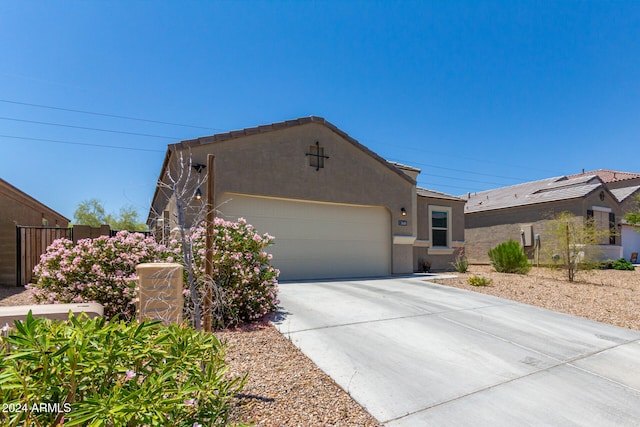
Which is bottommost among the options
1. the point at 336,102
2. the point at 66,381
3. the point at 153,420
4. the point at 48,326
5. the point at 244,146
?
the point at 153,420

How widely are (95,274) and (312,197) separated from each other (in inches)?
252

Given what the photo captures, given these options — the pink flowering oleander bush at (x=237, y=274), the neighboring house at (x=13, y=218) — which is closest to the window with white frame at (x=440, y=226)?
the pink flowering oleander bush at (x=237, y=274)

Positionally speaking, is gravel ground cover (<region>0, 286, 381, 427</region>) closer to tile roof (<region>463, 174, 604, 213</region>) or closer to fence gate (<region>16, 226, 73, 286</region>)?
fence gate (<region>16, 226, 73, 286</region>)

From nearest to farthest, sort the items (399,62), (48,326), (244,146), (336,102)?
(48,326) < (244,146) < (399,62) < (336,102)

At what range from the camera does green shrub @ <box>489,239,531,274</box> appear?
12984mm

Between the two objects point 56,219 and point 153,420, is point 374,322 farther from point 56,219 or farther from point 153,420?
point 56,219

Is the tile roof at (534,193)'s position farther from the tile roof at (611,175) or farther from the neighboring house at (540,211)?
the tile roof at (611,175)

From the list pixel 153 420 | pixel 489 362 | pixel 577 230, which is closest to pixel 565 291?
pixel 577 230

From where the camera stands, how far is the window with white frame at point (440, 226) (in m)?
14.2

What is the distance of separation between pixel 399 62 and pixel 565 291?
33.9 ft

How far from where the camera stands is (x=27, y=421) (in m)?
1.37

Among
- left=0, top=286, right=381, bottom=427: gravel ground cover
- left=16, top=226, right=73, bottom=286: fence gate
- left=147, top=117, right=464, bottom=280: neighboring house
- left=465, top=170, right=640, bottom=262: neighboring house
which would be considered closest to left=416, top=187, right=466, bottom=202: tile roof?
left=147, top=117, right=464, bottom=280: neighboring house

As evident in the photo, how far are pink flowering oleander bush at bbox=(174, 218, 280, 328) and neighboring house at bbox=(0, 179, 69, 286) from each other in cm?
683

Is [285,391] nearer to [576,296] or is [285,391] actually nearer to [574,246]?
[576,296]
